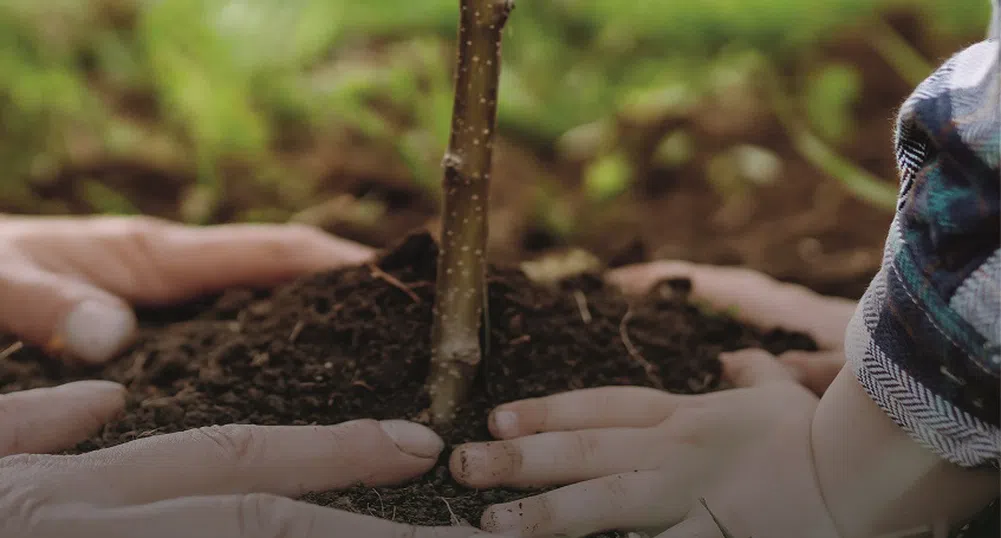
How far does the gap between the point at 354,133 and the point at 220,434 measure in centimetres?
138

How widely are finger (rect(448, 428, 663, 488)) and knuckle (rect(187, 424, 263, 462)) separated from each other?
0.22 m

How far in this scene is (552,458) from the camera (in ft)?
3.34

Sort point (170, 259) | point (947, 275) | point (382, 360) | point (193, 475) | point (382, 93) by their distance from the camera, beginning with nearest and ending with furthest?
point (947, 275), point (193, 475), point (382, 360), point (170, 259), point (382, 93)

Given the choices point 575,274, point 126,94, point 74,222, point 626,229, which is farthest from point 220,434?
point 126,94

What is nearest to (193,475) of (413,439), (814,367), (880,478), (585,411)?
(413,439)

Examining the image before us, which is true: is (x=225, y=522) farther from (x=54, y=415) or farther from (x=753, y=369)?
(x=753, y=369)

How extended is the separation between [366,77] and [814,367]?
141 cm

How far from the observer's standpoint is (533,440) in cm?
103

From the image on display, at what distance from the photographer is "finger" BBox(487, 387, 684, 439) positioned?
1.07 m

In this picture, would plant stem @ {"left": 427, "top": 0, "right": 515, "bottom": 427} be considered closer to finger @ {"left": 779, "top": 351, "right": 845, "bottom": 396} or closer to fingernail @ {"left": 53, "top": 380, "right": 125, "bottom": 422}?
fingernail @ {"left": 53, "top": 380, "right": 125, "bottom": 422}

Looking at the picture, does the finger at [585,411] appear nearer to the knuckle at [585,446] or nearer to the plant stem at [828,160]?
the knuckle at [585,446]

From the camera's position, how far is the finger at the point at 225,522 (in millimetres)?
803

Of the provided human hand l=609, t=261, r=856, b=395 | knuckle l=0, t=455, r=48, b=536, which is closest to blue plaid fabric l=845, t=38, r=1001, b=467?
human hand l=609, t=261, r=856, b=395

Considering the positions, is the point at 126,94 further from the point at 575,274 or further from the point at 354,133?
the point at 575,274
